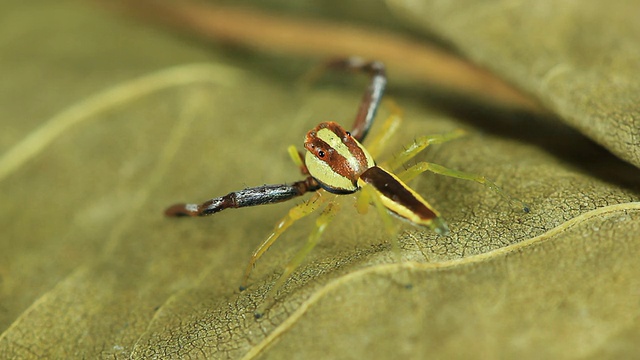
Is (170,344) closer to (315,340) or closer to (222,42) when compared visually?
(315,340)

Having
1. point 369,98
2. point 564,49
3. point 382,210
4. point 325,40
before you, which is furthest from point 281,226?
point 325,40

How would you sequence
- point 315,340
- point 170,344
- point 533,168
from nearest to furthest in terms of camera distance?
point 315,340 < point 170,344 < point 533,168

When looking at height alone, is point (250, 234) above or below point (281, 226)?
below

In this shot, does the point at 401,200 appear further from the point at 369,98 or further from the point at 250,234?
the point at 369,98

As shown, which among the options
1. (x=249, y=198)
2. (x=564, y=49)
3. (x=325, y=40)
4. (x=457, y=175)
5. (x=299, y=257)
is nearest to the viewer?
(x=299, y=257)

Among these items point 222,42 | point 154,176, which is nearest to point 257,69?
point 222,42

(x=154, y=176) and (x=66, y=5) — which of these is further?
Answer: (x=66, y=5)

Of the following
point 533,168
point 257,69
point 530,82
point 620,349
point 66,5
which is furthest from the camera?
point 66,5

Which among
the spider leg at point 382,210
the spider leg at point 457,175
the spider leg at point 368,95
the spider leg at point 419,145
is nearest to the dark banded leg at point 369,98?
the spider leg at point 368,95
